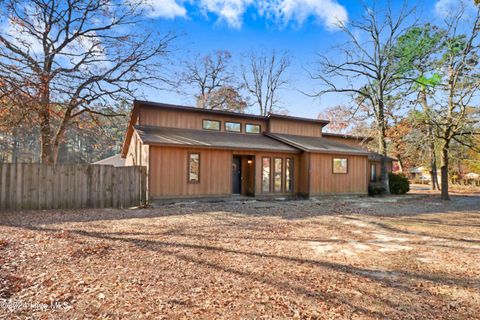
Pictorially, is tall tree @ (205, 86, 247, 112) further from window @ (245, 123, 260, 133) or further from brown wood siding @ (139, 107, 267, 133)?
brown wood siding @ (139, 107, 267, 133)

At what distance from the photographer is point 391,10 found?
1742cm

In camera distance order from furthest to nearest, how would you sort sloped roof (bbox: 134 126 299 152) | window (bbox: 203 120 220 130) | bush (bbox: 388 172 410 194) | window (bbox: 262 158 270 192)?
bush (bbox: 388 172 410 194) < window (bbox: 203 120 220 130) < window (bbox: 262 158 270 192) < sloped roof (bbox: 134 126 299 152)

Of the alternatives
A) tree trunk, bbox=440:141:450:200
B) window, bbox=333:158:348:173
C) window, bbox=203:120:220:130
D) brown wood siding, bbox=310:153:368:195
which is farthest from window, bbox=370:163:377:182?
window, bbox=203:120:220:130

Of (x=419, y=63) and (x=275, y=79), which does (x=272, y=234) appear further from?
(x=275, y=79)

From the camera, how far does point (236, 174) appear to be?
Answer: 14.5 meters

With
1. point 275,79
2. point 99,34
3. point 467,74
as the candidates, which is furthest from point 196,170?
point 275,79

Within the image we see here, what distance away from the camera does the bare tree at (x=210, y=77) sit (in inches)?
1183

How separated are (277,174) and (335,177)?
11.3 ft

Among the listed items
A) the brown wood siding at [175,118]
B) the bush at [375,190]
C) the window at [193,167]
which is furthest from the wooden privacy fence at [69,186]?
the bush at [375,190]

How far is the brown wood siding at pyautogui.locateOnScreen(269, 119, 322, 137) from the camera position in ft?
54.7

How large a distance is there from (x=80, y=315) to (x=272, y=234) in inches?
180

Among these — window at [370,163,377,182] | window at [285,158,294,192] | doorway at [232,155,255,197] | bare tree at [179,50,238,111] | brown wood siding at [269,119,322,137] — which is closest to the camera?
doorway at [232,155,255,197]

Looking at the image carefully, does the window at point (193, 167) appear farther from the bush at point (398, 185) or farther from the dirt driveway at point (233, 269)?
the bush at point (398, 185)

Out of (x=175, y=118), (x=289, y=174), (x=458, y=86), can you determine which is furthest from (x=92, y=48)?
(x=458, y=86)
